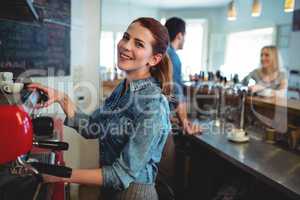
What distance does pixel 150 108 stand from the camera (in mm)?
773

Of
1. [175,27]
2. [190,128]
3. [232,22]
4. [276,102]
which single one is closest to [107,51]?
[175,27]

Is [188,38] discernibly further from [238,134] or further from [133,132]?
[133,132]

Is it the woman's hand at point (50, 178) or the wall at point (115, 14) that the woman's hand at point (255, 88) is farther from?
the woman's hand at point (50, 178)

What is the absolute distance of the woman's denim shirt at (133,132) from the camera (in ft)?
2.42

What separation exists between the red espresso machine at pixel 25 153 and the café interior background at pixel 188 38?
0.50 metres

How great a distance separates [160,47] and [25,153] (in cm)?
51

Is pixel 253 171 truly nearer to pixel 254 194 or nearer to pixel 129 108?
pixel 254 194

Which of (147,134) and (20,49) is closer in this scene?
(147,134)

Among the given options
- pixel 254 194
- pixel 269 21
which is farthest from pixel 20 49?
pixel 269 21

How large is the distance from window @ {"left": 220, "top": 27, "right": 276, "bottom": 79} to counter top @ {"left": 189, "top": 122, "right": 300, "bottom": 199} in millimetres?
2617

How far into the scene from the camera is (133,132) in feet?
2.52

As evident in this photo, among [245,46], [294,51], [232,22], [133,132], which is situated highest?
[232,22]

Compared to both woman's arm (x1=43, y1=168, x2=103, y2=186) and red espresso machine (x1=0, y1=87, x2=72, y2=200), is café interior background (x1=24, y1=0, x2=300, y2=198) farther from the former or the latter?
woman's arm (x1=43, y1=168, x2=103, y2=186)

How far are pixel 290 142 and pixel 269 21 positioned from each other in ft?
9.72
